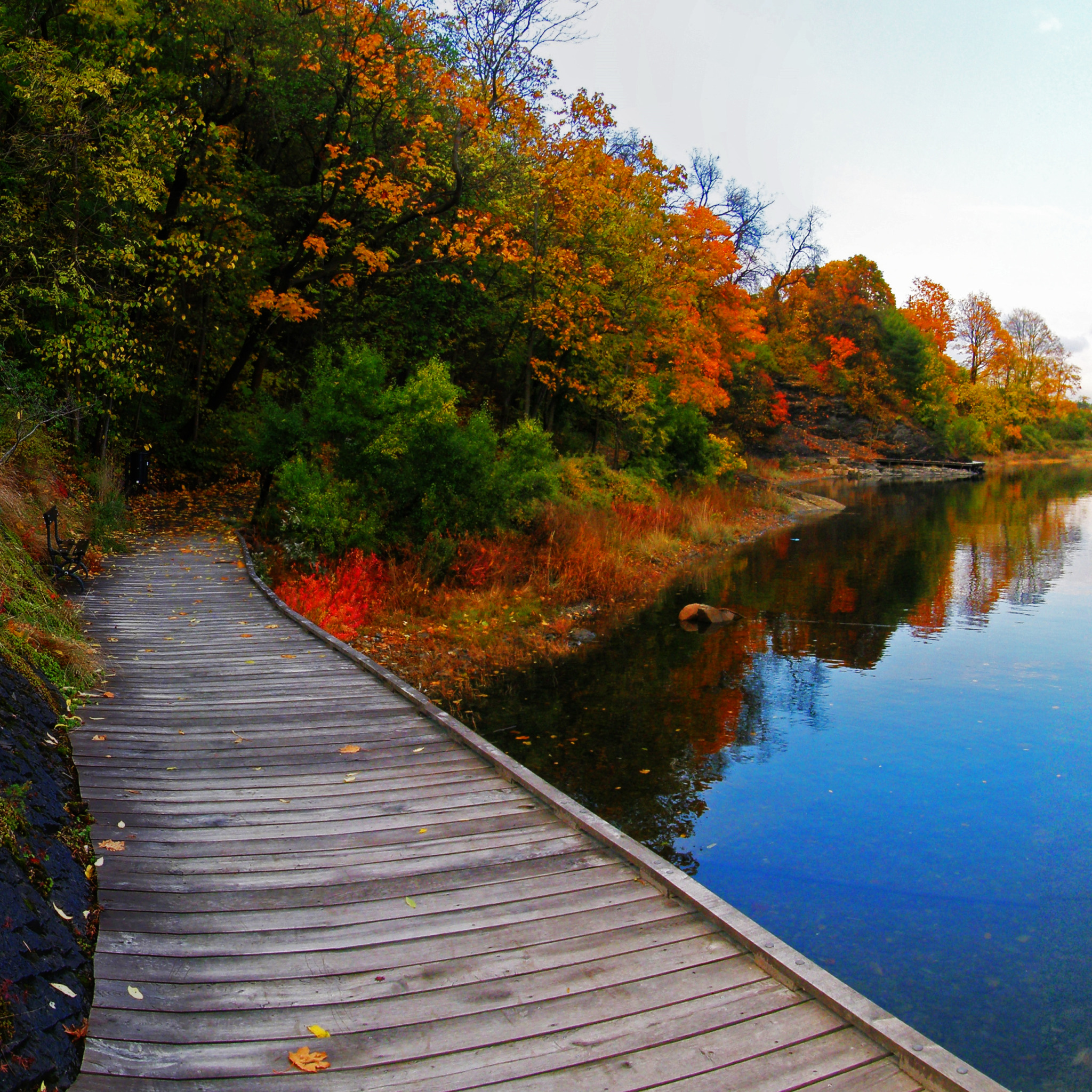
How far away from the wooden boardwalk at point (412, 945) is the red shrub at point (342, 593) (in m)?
5.30

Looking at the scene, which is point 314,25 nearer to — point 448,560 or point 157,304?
point 157,304

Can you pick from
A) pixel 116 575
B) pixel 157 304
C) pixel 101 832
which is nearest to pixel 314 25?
pixel 157 304

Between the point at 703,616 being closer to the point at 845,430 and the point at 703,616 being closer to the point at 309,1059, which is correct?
the point at 309,1059

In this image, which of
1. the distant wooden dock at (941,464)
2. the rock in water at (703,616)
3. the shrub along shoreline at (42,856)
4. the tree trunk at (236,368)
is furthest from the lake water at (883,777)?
the distant wooden dock at (941,464)

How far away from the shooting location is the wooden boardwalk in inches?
127

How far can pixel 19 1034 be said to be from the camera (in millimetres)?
2805

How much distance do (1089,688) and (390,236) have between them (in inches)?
650

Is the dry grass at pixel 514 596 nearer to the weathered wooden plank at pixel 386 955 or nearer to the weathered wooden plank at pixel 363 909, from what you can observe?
the weathered wooden plank at pixel 363 909

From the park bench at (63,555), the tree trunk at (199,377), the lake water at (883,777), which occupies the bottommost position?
the lake water at (883,777)

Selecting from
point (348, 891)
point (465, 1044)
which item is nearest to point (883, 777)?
point (348, 891)

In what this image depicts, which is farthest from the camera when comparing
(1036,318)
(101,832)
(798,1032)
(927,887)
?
(1036,318)

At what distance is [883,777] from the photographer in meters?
8.98

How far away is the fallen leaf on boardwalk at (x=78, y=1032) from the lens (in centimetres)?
306

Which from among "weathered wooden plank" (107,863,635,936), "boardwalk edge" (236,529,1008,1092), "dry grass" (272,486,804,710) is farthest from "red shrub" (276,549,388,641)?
"weathered wooden plank" (107,863,635,936)
